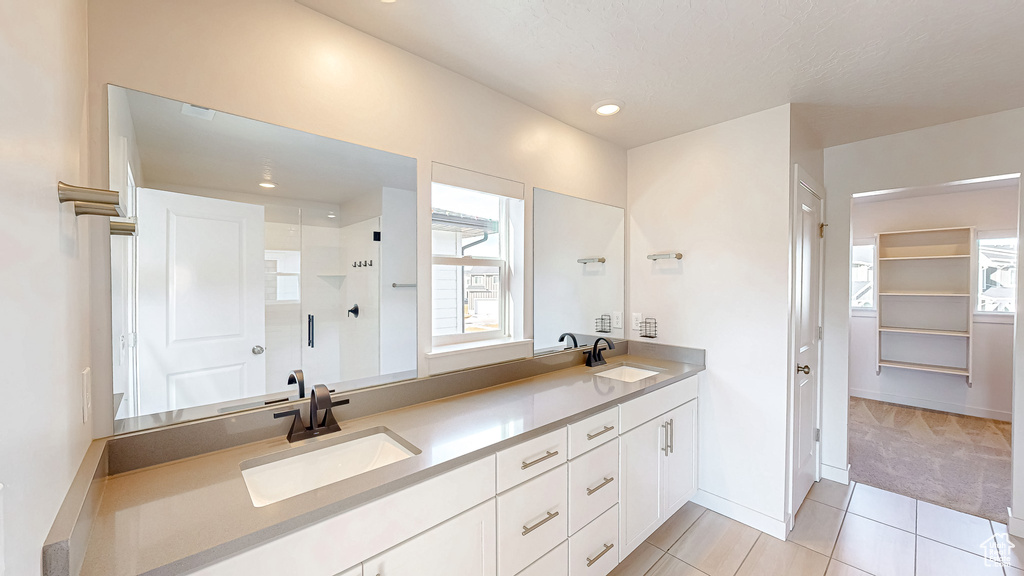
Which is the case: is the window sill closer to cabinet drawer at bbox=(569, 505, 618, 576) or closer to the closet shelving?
cabinet drawer at bbox=(569, 505, 618, 576)

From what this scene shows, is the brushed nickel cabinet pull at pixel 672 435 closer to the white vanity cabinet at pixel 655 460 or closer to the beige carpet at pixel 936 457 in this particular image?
the white vanity cabinet at pixel 655 460

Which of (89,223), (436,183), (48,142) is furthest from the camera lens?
(436,183)

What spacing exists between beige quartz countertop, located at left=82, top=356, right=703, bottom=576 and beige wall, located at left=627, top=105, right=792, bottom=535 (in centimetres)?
112

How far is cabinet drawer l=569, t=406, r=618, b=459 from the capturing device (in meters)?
1.64

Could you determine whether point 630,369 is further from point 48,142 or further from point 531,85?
point 48,142

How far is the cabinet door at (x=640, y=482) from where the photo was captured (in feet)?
6.22

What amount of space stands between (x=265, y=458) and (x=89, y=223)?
2.64 ft

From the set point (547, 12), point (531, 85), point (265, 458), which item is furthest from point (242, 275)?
point (531, 85)

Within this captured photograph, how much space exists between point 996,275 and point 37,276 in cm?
634

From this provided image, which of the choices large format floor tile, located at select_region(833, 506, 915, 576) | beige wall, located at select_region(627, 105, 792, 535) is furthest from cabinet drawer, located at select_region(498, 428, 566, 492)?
large format floor tile, located at select_region(833, 506, 915, 576)

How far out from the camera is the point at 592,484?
173 cm

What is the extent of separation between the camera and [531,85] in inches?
79.5

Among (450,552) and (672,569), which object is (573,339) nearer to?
(672,569)

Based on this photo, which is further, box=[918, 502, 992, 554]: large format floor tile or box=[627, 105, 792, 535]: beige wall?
box=[627, 105, 792, 535]: beige wall
